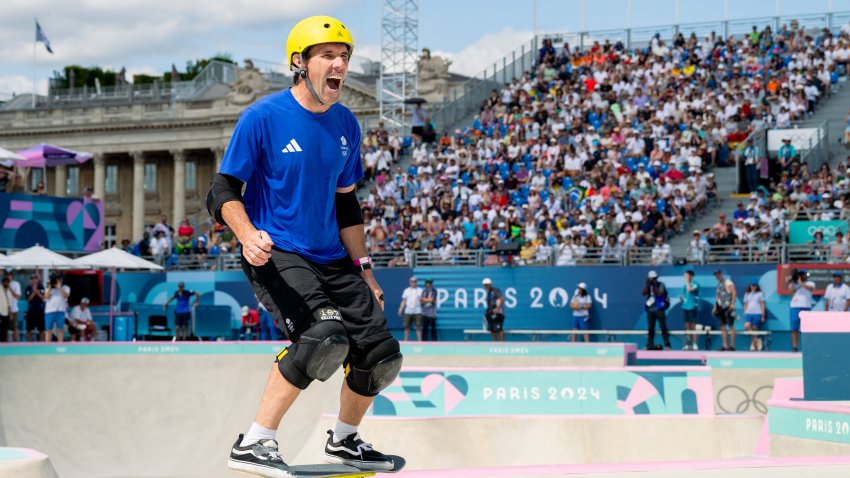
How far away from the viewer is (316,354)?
5.69 m

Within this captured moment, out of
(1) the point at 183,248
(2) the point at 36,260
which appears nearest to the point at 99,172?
(1) the point at 183,248

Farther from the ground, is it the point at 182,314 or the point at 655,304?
the point at 655,304

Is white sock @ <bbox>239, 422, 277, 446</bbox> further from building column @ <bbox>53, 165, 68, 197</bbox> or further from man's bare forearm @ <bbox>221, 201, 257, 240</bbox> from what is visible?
building column @ <bbox>53, 165, 68, 197</bbox>

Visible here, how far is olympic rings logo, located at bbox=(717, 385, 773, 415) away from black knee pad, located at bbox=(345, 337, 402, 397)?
11122 mm

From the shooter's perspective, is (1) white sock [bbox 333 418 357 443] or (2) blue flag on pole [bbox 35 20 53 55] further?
(2) blue flag on pole [bbox 35 20 53 55]

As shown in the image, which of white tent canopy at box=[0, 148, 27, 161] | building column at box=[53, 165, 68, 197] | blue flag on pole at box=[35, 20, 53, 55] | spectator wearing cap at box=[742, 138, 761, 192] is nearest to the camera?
white tent canopy at box=[0, 148, 27, 161]

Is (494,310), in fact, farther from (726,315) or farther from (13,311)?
(13,311)

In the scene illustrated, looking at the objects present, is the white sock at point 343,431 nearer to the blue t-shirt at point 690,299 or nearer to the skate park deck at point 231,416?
the skate park deck at point 231,416

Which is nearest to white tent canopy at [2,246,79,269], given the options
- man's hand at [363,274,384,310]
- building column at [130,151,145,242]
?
man's hand at [363,274,384,310]

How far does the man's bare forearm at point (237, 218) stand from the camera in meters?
5.69

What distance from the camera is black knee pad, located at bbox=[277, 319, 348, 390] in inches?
224

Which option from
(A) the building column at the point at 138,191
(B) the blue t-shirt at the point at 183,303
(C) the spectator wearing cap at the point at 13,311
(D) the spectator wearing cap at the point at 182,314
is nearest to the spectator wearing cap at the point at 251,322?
(D) the spectator wearing cap at the point at 182,314

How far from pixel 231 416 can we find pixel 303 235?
41.7 feet

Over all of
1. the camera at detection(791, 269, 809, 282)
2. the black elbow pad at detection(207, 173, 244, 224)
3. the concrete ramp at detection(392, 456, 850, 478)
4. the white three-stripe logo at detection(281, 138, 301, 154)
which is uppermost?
the white three-stripe logo at detection(281, 138, 301, 154)
